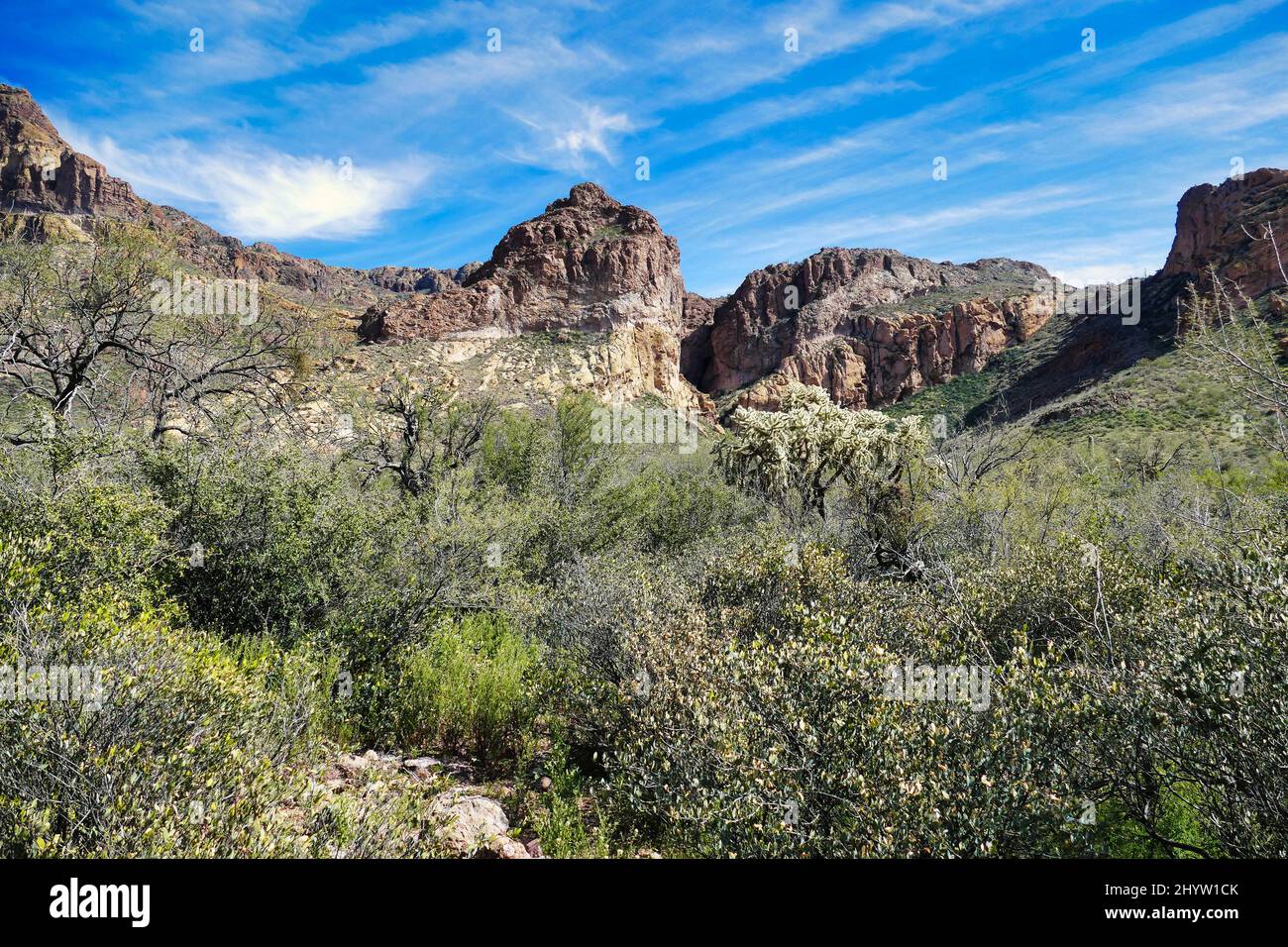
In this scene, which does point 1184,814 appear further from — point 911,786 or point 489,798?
point 489,798

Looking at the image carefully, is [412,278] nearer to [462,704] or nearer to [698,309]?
[698,309]

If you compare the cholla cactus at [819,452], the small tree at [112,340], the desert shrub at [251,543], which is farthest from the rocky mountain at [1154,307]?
the small tree at [112,340]

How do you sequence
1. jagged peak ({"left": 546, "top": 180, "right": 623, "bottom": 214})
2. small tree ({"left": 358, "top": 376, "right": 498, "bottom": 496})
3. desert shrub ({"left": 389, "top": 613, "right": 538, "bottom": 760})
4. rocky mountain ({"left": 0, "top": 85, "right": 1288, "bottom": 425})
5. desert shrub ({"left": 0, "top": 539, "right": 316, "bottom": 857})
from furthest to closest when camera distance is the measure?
jagged peak ({"left": 546, "top": 180, "right": 623, "bottom": 214}), rocky mountain ({"left": 0, "top": 85, "right": 1288, "bottom": 425}), small tree ({"left": 358, "top": 376, "right": 498, "bottom": 496}), desert shrub ({"left": 389, "top": 613, "right": 538, "bottom": 760}), desert shrub ({"left": 0, "top": 539, "right": 316, "bottom": 857})

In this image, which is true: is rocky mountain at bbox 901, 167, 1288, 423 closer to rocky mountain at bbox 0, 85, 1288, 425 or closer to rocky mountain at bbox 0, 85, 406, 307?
rocky mountain at bbox 0, 85, 1288, 425

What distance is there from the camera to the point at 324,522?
6.10m

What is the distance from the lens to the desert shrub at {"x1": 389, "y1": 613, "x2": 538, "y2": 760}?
203 inches

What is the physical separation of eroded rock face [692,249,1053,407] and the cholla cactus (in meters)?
58.9

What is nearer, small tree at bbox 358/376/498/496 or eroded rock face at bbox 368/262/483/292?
small tree at bbox 358/376/498/496

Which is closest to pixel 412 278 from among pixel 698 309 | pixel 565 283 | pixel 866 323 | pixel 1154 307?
pixel 698 309

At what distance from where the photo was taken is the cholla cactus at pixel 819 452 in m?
12.3

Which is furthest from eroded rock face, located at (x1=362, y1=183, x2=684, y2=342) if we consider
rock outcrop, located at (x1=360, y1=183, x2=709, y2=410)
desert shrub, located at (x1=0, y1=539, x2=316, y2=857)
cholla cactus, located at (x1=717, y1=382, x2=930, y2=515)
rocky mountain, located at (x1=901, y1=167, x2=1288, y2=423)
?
desert shrub, located at (x1=0, y1=539, x2=316, y2=857)

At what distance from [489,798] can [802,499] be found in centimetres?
946

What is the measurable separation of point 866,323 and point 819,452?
7398 cm
